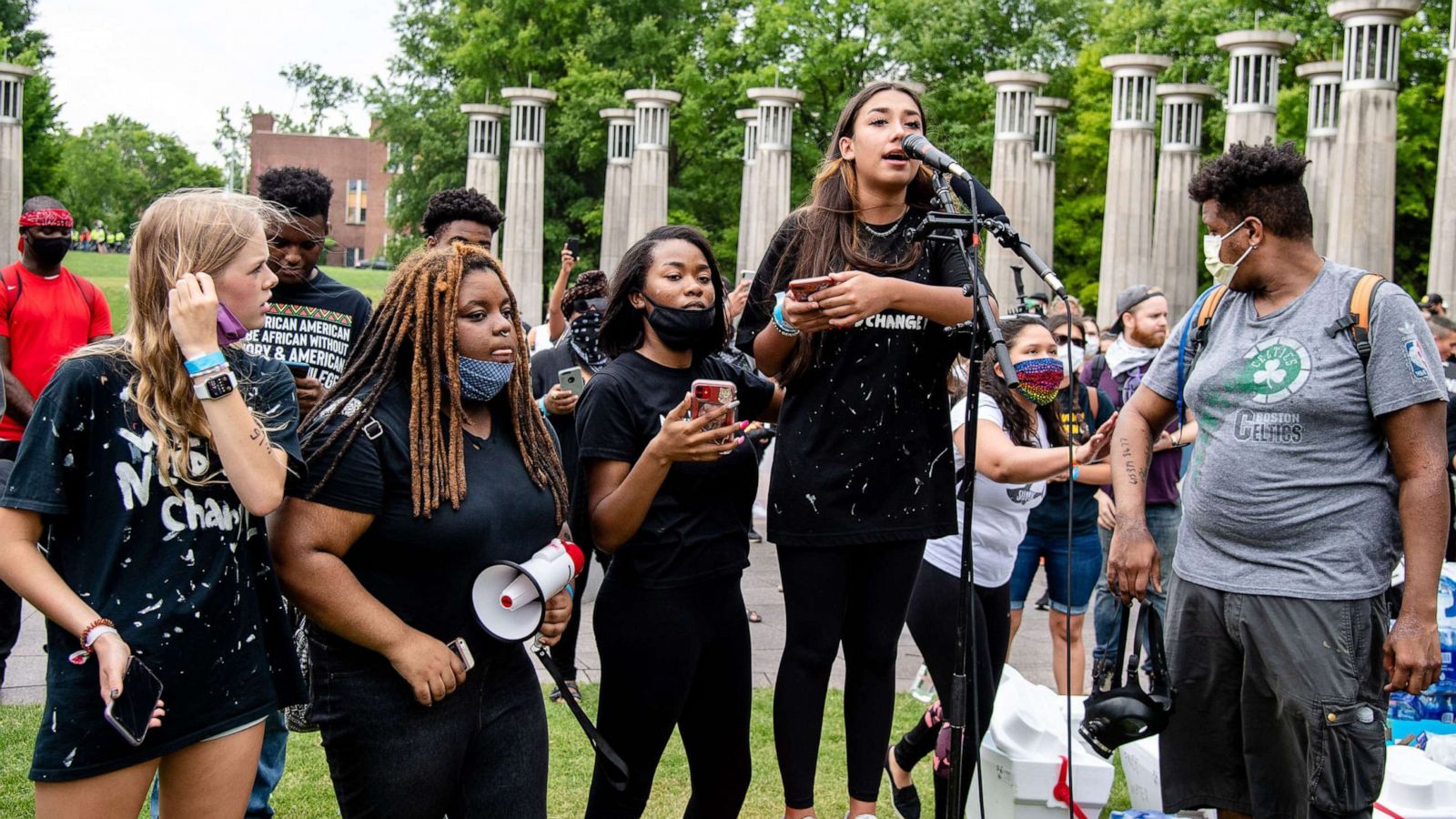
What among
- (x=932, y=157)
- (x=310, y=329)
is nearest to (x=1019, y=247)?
(x=932, y=157)

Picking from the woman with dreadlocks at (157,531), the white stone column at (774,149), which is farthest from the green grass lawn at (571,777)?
the white stone column at (774,149)

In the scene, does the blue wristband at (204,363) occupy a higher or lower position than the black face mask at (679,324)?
lower

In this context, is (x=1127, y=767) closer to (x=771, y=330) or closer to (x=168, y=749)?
(x=771, y=330)

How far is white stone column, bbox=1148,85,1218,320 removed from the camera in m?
28.1

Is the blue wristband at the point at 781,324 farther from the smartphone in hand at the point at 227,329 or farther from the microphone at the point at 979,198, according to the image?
the smartphone in hand at the point at 227,329

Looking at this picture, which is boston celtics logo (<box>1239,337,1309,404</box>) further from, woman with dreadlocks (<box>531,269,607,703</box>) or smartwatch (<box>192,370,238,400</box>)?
woman with dreadlocks (<box>531,269,607,703</box>)

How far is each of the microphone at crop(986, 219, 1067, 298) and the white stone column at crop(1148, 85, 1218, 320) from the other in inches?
1005

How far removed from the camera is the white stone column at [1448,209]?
19734 millimetres

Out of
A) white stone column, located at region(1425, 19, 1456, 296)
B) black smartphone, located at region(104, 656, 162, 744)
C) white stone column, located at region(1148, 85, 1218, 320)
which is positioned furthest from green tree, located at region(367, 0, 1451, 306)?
black smartphone, located at region(104, 656, 162, 744)

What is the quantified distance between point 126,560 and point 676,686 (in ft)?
5.20

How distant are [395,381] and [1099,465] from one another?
115 inches

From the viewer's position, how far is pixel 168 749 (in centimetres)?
312

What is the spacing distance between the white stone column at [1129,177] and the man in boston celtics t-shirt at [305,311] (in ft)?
76.5

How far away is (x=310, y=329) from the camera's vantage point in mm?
4988
